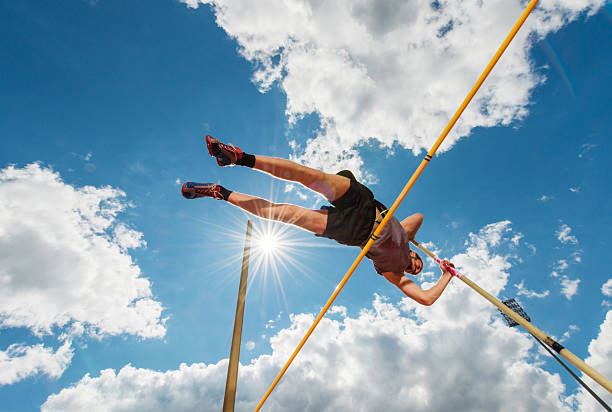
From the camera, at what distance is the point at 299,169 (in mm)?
2594

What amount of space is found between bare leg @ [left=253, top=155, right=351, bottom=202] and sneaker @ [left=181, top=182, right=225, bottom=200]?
2.56 ft

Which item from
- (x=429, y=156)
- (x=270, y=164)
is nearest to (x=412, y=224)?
(x=429, y=156)

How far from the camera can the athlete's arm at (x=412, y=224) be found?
4246mm

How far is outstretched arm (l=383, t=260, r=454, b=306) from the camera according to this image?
3.79 m

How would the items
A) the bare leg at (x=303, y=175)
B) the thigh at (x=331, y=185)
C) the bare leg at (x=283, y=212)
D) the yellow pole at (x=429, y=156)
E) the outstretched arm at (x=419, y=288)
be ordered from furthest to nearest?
the outstretched arm at (x=419, y=288) → the bare leg at (x=283, y=212) → the thigh at (x=331, y=185) → the bare leg at (x=303, y=175) → the yellow pole at (x=429, y=156)

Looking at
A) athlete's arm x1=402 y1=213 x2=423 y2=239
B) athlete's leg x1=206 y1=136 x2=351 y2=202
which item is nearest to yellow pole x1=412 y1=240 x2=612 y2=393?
athlete's arm x1=402 y1=213 x2=423 y2=239

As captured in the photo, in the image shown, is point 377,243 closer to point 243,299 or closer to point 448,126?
point 448,126

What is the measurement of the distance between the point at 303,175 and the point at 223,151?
2.85 ft

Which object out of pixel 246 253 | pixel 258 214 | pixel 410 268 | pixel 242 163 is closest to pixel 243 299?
pixel 246 253

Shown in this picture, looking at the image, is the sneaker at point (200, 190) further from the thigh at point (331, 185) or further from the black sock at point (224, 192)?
the thigh at point (331, 185)

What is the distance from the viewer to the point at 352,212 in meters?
3.09

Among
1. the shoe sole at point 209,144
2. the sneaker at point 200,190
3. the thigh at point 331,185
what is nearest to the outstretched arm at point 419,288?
the thigh at point 331,185

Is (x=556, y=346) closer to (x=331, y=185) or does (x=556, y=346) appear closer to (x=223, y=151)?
(x=331, y=185)

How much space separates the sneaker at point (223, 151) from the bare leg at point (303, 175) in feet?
0.75
